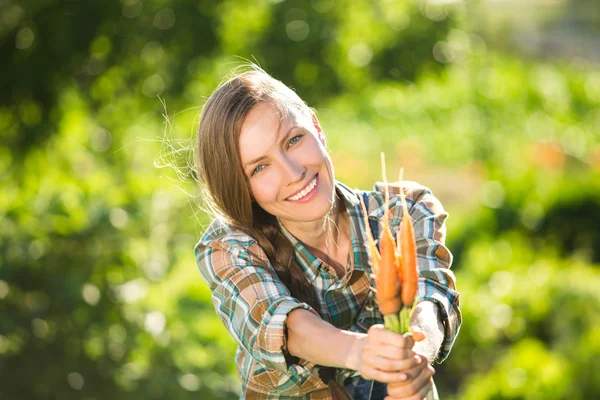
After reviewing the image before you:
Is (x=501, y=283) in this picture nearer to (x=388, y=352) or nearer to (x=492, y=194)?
(x=492, y=194)

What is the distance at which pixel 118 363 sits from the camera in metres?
4.64

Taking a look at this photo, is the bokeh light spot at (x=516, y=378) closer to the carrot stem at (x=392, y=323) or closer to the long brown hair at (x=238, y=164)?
the long brown hair at (x=238, y=164)

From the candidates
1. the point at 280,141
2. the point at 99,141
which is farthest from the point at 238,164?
the point at 99,141

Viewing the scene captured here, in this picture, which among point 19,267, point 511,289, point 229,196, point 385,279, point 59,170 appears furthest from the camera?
point 511,289

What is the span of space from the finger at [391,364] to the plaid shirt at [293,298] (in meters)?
0.27

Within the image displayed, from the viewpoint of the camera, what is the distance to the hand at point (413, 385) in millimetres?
1568

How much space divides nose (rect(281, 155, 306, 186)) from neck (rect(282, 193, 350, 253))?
0.73 ft

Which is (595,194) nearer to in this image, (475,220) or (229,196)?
(475,220)

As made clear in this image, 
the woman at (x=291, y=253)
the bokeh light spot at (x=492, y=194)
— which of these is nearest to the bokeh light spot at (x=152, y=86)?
the woman at (x=291, y=253)

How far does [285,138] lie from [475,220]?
20.2 ft

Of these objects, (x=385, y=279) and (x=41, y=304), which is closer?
(x=385, y=279)

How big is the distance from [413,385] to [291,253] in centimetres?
59

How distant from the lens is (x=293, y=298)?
5.93 ft

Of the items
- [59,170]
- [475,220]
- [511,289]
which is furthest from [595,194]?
[59,170]
